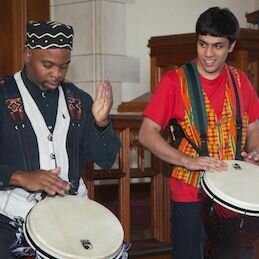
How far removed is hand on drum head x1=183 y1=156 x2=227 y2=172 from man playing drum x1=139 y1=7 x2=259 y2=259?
38mm

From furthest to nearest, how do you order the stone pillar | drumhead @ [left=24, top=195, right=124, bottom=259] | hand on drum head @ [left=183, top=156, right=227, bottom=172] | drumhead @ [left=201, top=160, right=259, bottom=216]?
the stone pillar, hand on drum head @ [left=183, top=156, right=227, bottom=172], drumhead @ [left=201, top=160, right=259, bottom=216], drumhead @ [left=24, top=195, right=124, bottom=259]

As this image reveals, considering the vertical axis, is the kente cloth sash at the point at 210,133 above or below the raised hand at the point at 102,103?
below

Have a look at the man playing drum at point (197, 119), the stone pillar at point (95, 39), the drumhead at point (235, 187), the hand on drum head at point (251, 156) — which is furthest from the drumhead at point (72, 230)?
the stone pillar at point (95, 39)

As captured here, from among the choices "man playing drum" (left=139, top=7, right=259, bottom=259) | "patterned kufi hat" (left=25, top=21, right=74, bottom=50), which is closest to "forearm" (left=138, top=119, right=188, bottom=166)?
"man playing drum" (left=139, top=7, right=259, bottom=259)

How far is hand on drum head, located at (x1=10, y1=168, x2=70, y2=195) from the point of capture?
2549 mm

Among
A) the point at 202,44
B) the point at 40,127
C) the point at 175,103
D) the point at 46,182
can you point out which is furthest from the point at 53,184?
the point at 202,44

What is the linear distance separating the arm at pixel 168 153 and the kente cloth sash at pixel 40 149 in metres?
0.45

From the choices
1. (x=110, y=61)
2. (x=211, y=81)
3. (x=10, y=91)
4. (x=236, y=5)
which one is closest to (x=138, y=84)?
(x=110, y=61)

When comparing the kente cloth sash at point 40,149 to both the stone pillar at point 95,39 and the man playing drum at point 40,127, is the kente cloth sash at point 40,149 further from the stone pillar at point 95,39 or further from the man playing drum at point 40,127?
the stone pillar at point 95,39

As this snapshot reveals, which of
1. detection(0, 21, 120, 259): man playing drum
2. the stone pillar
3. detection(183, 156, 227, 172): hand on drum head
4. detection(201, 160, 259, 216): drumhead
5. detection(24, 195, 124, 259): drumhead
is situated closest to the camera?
detection(24, 195, 124, 259): drumhead

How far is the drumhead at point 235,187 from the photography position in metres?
2.82

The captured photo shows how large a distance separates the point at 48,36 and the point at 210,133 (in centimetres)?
79

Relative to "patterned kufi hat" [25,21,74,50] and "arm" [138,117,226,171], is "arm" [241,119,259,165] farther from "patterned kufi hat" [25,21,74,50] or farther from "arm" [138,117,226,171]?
"patterned kufi hat" [25,21,74,50]

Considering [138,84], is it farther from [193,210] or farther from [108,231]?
[108,231]
